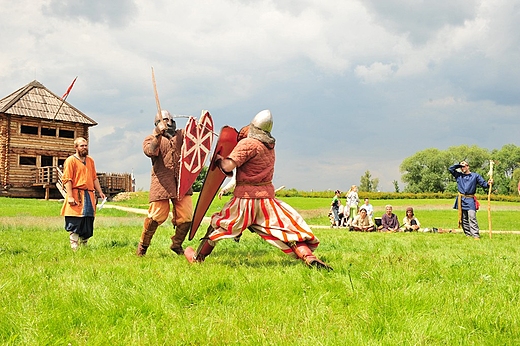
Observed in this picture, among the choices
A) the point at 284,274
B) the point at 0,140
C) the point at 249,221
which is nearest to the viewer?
the point at 284,274

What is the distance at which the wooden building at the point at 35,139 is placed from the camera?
30.4 meters

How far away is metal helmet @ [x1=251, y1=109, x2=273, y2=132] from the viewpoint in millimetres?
5578

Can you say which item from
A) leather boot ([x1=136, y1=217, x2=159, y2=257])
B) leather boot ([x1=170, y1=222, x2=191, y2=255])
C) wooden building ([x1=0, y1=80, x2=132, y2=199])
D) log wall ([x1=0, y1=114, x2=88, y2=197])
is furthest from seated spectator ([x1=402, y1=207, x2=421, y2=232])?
log wall ([x1=0, y1=114, x2=88, y2=197])

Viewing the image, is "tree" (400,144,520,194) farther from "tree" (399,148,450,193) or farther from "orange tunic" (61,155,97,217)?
"orange tunic" (61,155,97,217)

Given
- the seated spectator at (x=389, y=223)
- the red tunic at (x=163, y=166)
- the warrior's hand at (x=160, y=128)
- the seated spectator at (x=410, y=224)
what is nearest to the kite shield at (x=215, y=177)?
the red tunic at (x=163, y=166)

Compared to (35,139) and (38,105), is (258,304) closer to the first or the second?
(35,139)

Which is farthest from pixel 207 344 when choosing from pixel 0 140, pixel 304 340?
pixel 0 140

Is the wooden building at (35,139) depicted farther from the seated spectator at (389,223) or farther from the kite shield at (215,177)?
the kite shield at (215,177)

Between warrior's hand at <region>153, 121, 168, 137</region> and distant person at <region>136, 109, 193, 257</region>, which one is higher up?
warrior's hand at <region>153, 121, 168, 137</region>

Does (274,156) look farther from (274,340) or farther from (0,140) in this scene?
(0,140)

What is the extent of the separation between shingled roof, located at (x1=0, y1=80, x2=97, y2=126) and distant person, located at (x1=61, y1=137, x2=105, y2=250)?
26.0 metres

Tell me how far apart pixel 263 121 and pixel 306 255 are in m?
1.64

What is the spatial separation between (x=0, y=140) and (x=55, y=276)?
97.5 ft

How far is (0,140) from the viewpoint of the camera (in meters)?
30.5
